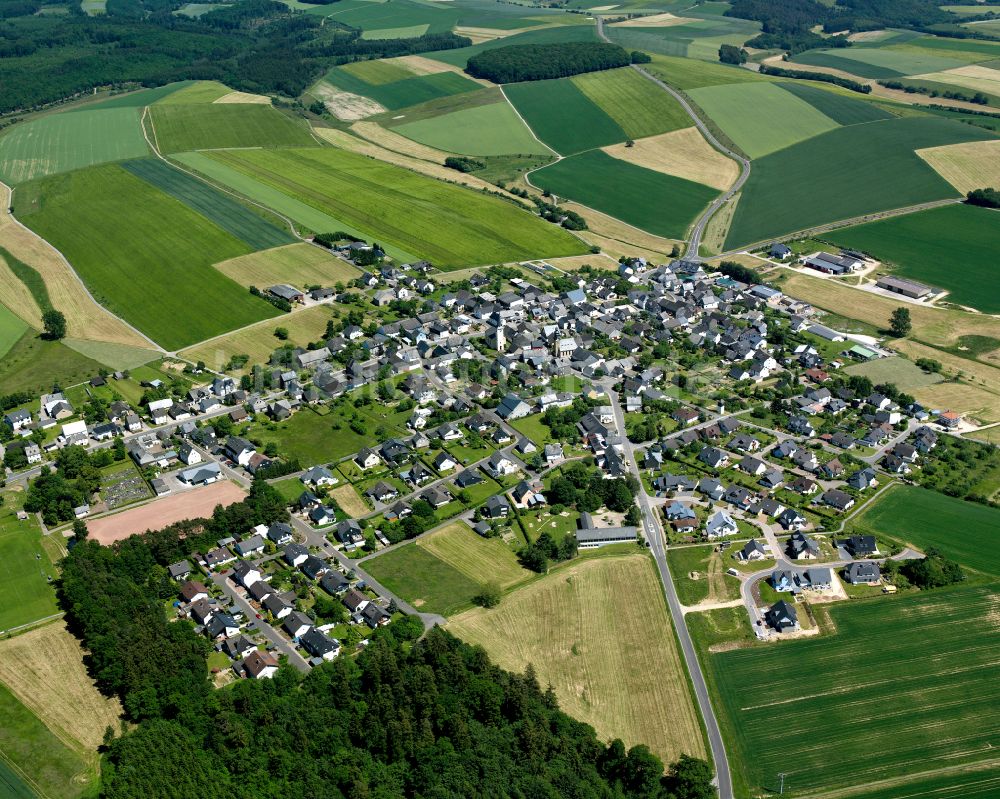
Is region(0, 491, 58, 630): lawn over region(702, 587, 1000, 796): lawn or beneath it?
over

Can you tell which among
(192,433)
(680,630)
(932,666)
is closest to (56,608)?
(192,433)

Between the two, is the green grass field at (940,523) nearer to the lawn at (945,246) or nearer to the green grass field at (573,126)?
the lawn at (945,246)

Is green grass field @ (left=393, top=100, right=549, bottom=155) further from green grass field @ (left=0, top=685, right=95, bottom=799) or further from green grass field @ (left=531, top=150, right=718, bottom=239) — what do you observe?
green grass field @ (left=0, top=685, right=95, bottom=799)

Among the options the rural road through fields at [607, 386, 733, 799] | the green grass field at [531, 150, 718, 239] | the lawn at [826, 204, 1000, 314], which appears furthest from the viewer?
the green grass field at [531, 150, 718, 239]

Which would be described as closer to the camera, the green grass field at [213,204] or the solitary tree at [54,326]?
the solitary tree at [54,326]

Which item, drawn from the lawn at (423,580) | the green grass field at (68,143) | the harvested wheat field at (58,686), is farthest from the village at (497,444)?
the green grass field at (68,143)

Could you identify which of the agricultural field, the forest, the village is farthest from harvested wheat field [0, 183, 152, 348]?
the forest

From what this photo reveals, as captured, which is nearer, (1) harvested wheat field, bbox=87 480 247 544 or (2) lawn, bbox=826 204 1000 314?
(1) harvested wheat field, bbox=87 480 247 544
